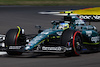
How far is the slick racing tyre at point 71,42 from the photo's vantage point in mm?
9375

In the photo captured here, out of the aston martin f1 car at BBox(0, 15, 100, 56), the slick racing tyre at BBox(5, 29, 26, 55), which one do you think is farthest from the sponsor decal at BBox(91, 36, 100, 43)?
the slick racing tyre at BBox(5, 29, 26, 55)

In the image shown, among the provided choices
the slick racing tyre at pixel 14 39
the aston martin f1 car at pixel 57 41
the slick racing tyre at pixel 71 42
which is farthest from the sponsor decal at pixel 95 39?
the slick racing tyre at pixel 14 39

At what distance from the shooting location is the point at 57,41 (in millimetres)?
10555

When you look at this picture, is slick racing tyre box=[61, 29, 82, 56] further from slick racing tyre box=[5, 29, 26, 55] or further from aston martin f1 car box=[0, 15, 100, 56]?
slick racing tyre box=[5, 29, 26, 55]

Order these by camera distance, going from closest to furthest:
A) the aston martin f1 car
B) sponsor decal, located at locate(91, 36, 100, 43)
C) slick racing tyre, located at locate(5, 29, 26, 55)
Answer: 1. the aston martin f1 car
2. slick racing tyre, located at locate(5, 29, 26, 55)
3. sponsor decal, located at locate(91, 36, 100, 43)

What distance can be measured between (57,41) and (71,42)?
3.98 ft

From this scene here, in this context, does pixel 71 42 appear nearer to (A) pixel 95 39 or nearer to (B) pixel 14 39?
(A) pixel 95 39

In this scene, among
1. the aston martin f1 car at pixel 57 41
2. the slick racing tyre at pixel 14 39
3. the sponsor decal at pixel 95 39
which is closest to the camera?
the aston martin f1 car at pixel 57 41

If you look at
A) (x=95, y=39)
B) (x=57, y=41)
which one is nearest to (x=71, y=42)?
(x=57, y=41)

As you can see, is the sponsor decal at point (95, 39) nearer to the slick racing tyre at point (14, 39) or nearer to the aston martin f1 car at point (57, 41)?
the aston martin f1 car at point (57, 41)

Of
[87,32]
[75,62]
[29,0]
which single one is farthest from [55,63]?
[29,0]

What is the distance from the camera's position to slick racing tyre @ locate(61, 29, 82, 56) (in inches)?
369

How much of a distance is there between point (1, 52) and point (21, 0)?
42.9 m

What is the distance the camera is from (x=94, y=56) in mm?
9750
